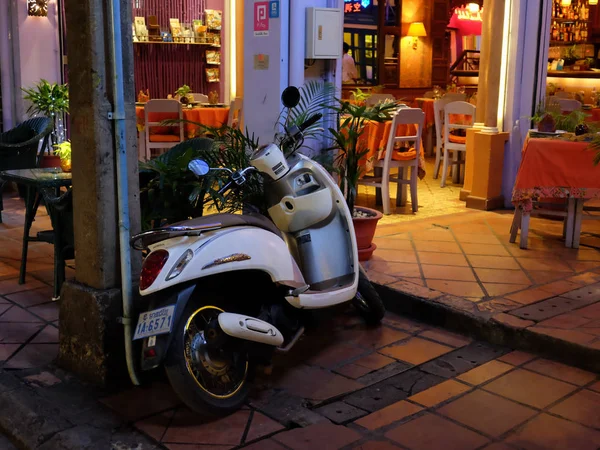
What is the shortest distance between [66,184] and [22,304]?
805mm

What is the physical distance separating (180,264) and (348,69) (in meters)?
11.7

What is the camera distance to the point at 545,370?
378 cm

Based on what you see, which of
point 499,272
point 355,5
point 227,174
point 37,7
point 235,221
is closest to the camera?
point 235,221

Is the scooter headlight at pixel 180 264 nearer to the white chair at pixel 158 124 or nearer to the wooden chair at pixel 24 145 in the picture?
the wooden chair at pixel 24 145

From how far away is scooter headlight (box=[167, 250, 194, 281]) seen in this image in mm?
3020

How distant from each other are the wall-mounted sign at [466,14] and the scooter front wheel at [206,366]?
13905 millimetres

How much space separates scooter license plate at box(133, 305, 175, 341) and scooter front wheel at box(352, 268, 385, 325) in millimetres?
1524

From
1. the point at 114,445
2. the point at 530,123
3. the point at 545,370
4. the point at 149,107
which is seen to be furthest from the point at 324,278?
the point at 149,107

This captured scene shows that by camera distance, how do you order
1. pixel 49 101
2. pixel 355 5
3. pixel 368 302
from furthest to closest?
pixel 355 5 → pixel 49 101 → pixel 368 302

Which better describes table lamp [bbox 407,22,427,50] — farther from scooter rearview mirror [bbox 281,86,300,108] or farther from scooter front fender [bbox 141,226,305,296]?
scooter front fender [bbox 141,226,305,296]

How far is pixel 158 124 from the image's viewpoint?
8445 millimetres

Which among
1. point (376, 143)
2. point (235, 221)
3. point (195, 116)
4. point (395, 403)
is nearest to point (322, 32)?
point (376, 143)

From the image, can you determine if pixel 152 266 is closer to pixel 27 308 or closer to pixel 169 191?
pixel 169 191

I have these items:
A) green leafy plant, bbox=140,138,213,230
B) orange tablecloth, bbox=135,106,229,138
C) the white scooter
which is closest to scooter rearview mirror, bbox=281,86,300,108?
the white scooter
